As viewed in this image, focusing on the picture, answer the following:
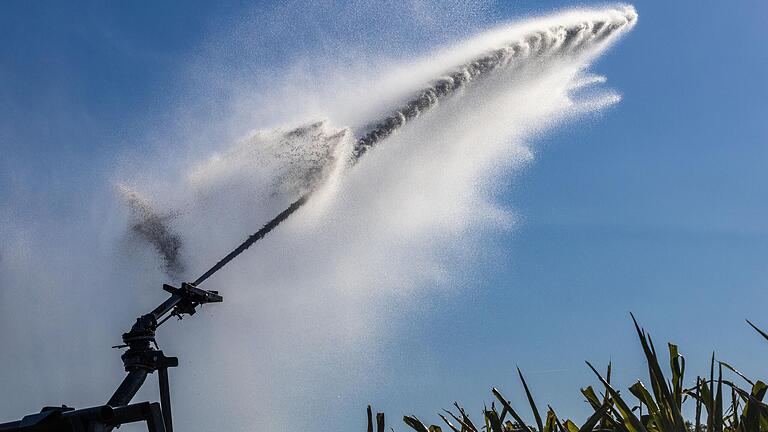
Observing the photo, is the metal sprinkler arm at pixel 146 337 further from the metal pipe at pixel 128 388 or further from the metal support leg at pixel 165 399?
A: the metal support leg at pixel 165 399

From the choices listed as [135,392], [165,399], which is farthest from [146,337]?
[165,399]

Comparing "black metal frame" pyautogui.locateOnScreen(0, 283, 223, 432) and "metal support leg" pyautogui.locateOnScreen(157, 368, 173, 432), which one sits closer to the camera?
"black metal frame" pyautogui.locateOnScreen(0, 283, 223, 432)

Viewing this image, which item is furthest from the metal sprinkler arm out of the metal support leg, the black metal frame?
the metal support leg

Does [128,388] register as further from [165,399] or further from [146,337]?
[165,399]

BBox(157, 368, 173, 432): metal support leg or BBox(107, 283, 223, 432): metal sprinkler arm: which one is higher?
BBox(107, 283, 223, 432): metal sprinkler arm

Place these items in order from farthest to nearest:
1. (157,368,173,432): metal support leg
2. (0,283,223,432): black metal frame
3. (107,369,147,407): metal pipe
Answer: (107,369,147,407): metal pipe → (157,368,173,432): metal support leg → (0,283,223,432): black metal frame

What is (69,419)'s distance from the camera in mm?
10141

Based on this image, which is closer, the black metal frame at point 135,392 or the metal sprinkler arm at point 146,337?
the black metal frame at point 135,392

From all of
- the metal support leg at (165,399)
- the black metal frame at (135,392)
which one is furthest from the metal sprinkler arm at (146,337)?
the metal support leg at (165,399)

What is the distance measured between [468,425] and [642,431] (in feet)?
8.62

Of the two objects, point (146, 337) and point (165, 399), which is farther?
point (146, 337)

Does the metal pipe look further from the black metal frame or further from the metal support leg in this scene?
the metal support leg

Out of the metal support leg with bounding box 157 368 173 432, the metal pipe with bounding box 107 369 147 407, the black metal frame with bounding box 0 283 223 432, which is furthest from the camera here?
the metal pipe with bounding box 107 369 147 407

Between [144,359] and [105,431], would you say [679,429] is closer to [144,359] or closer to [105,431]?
[105,431]
